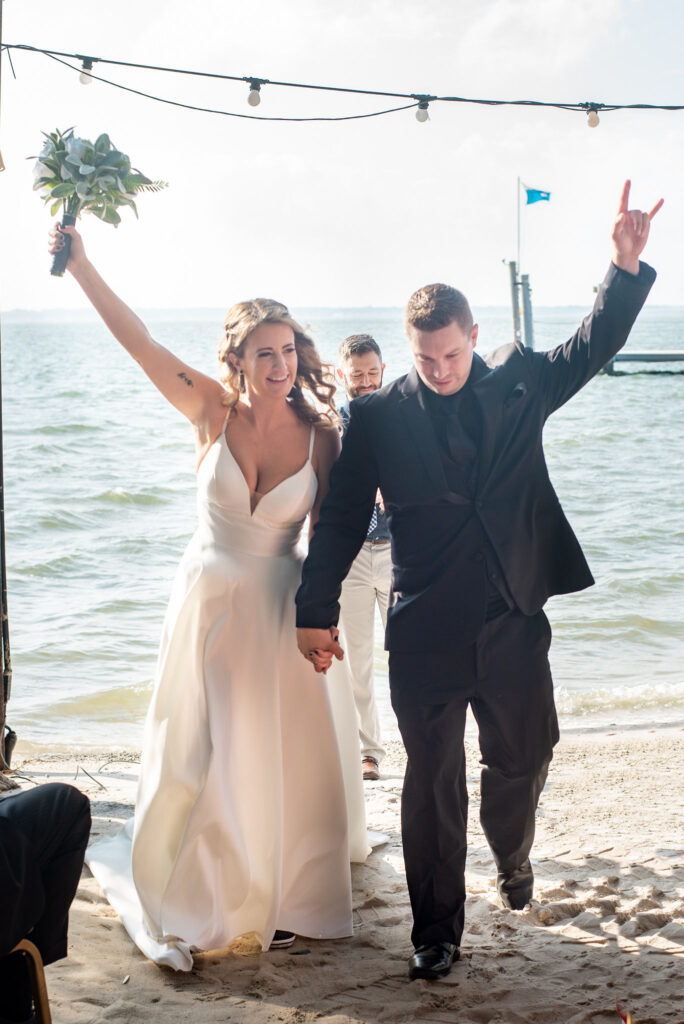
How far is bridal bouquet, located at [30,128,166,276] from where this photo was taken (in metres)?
3.66

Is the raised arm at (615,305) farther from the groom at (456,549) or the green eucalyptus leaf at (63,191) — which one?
the green eucalyptus leaf at (63,191)

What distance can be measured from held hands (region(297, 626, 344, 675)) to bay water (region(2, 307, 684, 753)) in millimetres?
1252

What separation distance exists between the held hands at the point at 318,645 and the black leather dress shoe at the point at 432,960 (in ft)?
2.93

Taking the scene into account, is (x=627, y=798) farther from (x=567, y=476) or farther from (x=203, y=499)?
(x=567, y=476)

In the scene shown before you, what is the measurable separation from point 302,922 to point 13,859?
1.46 m

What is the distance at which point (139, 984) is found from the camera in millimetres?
3129

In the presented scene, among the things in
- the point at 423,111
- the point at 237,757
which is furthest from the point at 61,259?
the point at 423,111

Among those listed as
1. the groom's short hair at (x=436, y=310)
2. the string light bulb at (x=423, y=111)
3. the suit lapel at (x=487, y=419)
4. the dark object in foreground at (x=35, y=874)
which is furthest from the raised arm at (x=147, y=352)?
the string light bulb at (x=423, y=111)

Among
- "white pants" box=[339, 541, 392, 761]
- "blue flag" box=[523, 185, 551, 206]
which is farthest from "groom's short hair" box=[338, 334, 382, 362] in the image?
"blue flag" box=[523, 185, 551, 206]

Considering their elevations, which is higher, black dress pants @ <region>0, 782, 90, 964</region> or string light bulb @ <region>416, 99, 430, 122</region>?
string light bulb @ <region>416, 99, 430, 122</region>

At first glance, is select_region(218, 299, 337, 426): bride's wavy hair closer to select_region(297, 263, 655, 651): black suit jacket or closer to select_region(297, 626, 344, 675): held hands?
select_region(297, 263, 655, 651): black suit jacket

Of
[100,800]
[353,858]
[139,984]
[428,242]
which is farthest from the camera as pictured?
[428,242]

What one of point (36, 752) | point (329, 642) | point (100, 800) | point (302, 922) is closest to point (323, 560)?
point (329, 642)

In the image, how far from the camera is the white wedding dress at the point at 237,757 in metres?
3.38
